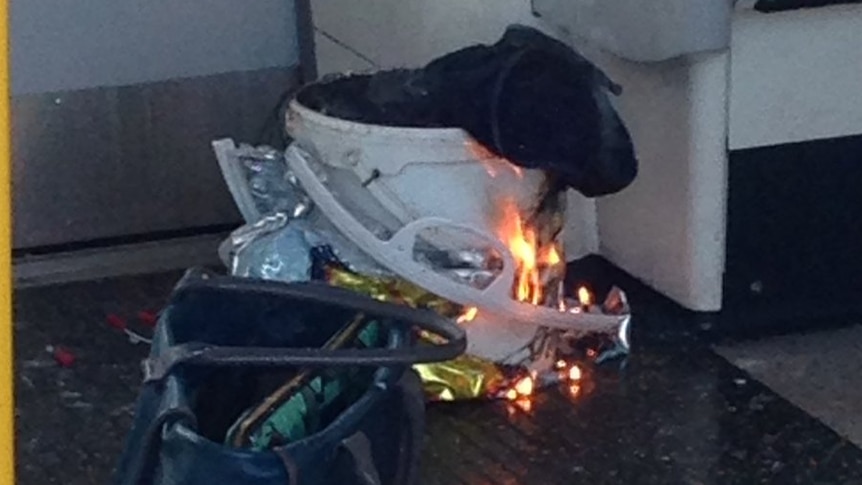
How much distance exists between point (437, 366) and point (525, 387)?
4.7 inches

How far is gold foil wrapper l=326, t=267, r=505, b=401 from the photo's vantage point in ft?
5.76

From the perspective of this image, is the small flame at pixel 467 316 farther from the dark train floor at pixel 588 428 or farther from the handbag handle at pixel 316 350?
the handbag handle at pixel 316 350

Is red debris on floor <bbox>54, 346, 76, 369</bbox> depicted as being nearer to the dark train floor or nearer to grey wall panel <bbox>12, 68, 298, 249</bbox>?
the dark train floor

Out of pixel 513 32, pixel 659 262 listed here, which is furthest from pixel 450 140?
pixel 659 262

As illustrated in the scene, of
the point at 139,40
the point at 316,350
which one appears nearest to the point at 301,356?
the point at 316,350

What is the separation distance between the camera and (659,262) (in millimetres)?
1984

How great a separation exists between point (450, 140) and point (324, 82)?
24 cm

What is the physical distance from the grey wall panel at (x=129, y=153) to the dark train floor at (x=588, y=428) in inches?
15.4

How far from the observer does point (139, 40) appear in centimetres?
234

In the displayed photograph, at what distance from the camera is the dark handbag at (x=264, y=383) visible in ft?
3.66

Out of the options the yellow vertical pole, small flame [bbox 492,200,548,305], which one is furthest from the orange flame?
the yellow vertical pole

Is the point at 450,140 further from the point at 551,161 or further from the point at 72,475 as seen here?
the point at 72,475

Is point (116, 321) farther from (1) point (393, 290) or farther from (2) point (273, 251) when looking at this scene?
(1) point (393, 290)

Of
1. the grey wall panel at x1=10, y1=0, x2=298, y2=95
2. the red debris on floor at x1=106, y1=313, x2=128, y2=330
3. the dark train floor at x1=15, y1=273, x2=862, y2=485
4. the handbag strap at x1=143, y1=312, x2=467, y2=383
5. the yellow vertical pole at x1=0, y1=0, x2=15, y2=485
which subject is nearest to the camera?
the yellow vertical pole at x1=0, y1=0, x2=15, y2=485
